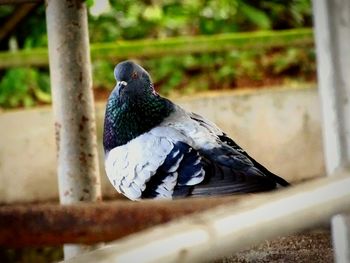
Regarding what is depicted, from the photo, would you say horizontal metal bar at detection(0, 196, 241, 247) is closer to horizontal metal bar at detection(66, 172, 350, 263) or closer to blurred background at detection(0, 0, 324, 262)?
horizontal metal bar at detection(66, 172, 350, 263)

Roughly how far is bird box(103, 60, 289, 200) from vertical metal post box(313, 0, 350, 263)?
1.64ft

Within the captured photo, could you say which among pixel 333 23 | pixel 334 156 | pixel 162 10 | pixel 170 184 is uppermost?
pixel 162 10

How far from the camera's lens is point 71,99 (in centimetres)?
134

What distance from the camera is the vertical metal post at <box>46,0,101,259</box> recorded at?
1.34 m

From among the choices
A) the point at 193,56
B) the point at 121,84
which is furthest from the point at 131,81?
the point at 193,56

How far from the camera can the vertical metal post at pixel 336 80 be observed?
1.86ft

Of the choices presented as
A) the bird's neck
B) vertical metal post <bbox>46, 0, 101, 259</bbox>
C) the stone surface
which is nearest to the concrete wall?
vertical metal post <bbox>46, 0, 101, 259</bbox>

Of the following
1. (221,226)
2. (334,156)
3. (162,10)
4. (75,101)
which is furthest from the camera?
(162,10)

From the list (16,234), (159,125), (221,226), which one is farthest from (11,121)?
(221,226)

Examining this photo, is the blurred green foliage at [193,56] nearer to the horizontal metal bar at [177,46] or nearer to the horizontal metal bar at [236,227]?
the horizontal metal bar at [177,46]

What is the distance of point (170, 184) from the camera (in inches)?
45.9

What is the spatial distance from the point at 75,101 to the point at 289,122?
1.20 m

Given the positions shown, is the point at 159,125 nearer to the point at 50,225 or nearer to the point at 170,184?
the point at 170,184

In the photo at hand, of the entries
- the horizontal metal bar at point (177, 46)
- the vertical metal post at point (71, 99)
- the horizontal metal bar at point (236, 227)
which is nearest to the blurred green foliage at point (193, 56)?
the horizontal metal bar at point (177, 46)
